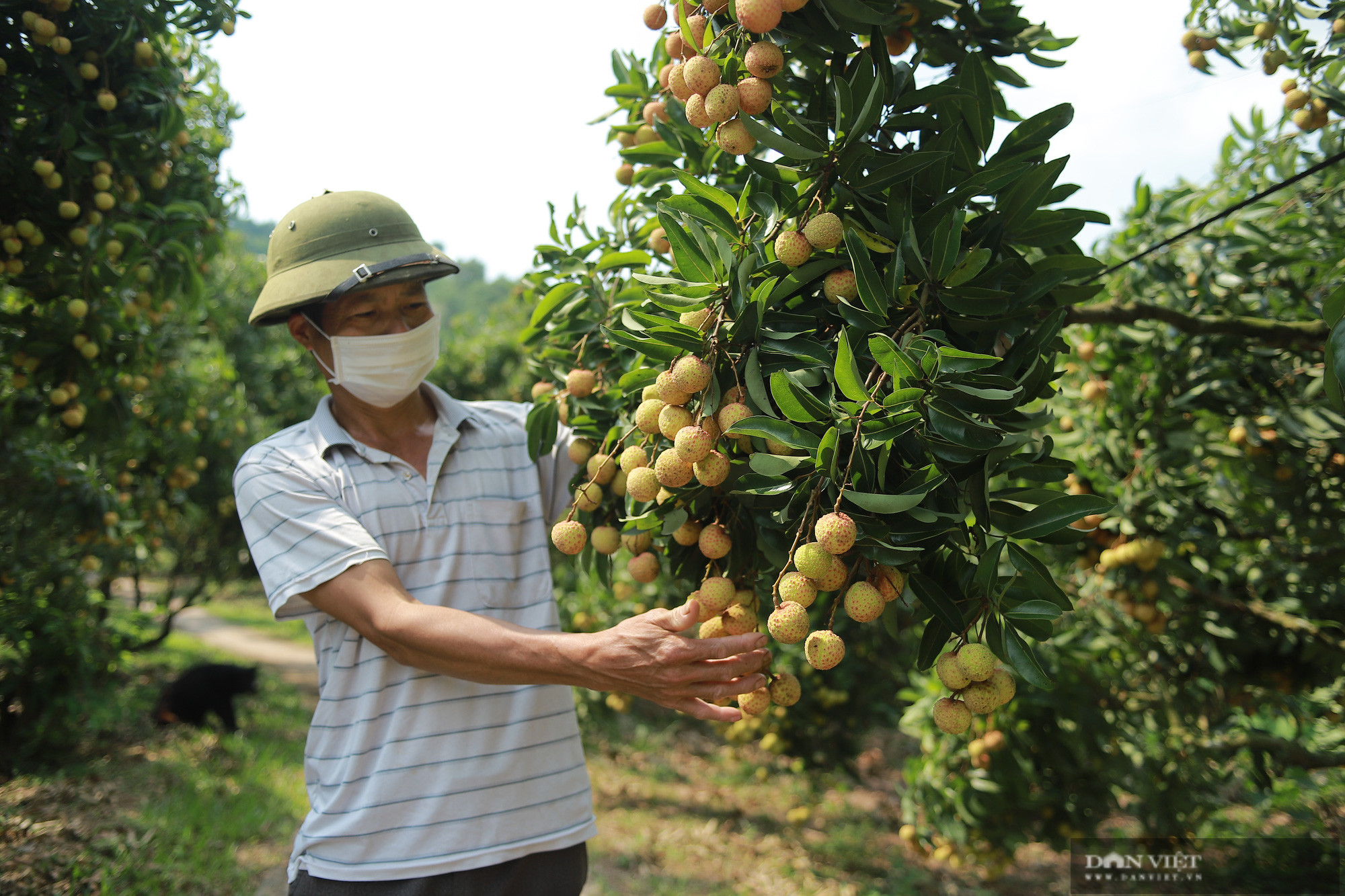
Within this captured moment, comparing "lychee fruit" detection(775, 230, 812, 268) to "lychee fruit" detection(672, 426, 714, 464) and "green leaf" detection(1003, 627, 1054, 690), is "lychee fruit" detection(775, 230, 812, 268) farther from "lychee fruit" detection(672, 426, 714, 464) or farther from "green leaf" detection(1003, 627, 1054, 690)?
"green leaf" detection(1003, 627, 1054, 690)

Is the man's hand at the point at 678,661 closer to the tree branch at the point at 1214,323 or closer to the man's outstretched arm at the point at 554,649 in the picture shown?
the man's outstretched arm at the point at 554,649

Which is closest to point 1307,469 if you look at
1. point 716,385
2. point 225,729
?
point 716,385

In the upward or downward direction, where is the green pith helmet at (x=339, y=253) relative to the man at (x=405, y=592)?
upward

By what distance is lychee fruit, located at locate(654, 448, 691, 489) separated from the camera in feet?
3.26

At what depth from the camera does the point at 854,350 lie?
104 centimetres

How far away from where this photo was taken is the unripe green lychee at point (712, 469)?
3.29ft

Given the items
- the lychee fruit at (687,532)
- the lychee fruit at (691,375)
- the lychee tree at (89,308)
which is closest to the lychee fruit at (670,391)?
the lychee fruit at (691,375)

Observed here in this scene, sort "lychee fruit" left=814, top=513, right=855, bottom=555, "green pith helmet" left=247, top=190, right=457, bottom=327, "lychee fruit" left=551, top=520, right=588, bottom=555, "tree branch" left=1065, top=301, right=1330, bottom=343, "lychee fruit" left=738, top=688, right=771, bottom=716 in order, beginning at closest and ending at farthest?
1. "lychee fruit" left=814, top=513, right=855, bottom=555
2. "lychee fruit" left=738, top=688, right=771, bottom=716
3. "lychee fruit" left=551, top=520, right=588, bottom=555
4. "green pith helmet" left=247, top=190, right=457, bottom=327
5. "tree branch" left=1065, top=301, right=1330, bottom=343

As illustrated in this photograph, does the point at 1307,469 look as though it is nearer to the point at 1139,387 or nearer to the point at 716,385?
the point at 1139,387

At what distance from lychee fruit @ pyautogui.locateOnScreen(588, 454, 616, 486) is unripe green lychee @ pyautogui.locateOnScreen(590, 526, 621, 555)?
86mm

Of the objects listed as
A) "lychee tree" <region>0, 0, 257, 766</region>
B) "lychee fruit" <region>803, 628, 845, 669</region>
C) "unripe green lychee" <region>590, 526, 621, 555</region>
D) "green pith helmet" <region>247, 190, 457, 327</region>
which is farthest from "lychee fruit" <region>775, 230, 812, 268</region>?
"lychee tree" <region>0, 0, 257, 766</region>

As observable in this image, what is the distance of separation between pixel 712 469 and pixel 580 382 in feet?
1.53

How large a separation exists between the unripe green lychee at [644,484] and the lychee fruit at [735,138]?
45 cm

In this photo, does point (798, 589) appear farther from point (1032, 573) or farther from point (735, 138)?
point (735, 138)
